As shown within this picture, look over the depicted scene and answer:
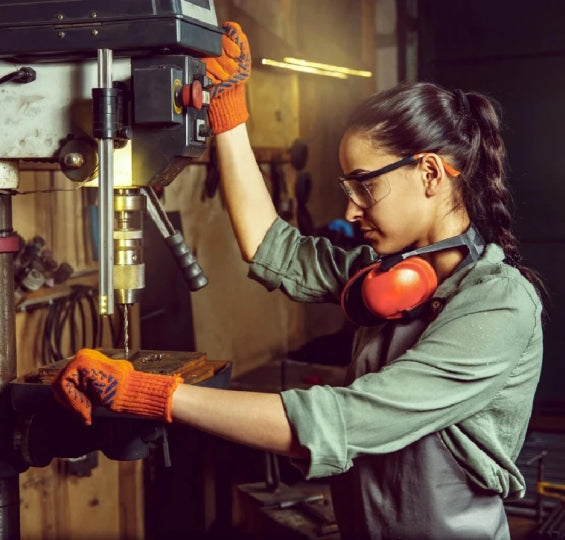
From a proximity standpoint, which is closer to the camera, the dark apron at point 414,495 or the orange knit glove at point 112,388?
the orange knit glove at point 112,388

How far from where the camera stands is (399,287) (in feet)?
5.05

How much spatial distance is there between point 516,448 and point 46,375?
0.87m

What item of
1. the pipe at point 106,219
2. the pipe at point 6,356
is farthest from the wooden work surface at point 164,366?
the pipe at point 106,219

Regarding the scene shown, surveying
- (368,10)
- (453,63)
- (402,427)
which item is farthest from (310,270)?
(368,10)

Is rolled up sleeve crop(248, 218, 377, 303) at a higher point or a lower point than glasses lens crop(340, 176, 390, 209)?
lower

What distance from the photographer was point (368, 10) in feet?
15.4

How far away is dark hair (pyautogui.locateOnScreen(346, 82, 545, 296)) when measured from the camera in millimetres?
1633

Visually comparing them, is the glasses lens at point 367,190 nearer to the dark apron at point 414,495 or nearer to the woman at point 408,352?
the woman at point 408,352

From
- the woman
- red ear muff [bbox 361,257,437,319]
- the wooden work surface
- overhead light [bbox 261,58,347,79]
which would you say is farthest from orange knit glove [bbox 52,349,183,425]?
overhead light [bbox 261,58,347,79]

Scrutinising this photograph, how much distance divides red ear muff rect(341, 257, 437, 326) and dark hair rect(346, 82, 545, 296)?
7.8 inches

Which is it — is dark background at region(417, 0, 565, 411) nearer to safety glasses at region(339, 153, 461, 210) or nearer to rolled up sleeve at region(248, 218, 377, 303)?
rolled up sleeve at region(248, 218, 377, 303)

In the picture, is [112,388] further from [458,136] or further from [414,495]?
[458,136]

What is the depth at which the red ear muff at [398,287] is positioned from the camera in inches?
60.6

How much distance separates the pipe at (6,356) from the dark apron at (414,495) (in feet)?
2.09
